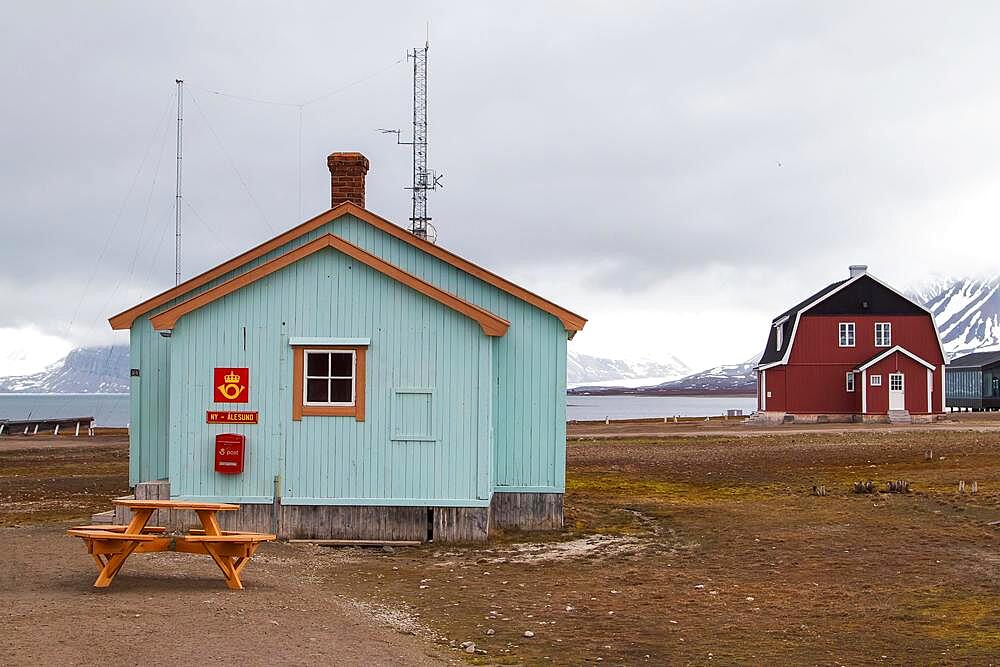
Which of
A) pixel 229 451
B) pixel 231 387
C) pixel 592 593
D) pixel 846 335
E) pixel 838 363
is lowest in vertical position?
pixel 592 593

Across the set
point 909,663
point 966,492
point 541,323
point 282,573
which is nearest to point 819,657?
point 909,663

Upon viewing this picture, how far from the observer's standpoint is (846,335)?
185 ft

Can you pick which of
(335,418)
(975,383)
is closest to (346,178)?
(335,418)

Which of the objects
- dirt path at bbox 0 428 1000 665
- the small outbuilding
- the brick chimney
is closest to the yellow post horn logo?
dirt path at bbox 0 428 1000 665

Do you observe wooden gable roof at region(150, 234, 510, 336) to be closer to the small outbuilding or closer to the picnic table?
the picnic table

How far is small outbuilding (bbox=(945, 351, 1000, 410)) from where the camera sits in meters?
82.4

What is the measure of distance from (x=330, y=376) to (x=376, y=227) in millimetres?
3248

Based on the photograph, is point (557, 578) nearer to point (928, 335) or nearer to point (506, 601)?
point (506, 601)

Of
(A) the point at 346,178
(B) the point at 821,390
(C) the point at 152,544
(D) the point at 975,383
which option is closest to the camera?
(C) the point at 152,544

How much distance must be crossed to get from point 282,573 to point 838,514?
10674 millimetres

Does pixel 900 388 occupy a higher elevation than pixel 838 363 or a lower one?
lower

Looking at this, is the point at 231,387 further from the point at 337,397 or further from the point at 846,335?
the point at 846,335

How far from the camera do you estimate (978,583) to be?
1299 centimetres

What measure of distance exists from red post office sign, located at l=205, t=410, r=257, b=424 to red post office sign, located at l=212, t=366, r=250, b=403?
0.18 metres
